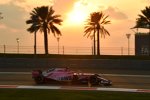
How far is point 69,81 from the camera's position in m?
32.5

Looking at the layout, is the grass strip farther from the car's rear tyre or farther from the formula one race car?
the car's rear tyre

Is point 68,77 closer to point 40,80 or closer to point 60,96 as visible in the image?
point 40,80

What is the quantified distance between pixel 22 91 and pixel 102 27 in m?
61.8

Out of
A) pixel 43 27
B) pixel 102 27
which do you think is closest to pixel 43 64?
pixel 43 27

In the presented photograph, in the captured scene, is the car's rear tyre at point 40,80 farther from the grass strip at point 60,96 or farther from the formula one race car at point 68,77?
the grass strip at point 60,96

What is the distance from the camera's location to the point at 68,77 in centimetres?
3247

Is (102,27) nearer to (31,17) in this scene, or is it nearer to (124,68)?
(31,17)

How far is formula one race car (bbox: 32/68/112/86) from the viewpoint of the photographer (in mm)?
31969

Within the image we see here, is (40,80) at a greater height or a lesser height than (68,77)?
lesser

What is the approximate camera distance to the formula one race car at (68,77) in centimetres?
3197

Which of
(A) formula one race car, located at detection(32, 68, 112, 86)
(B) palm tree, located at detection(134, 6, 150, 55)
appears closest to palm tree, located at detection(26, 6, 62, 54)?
(B) palm tree, located at detection(134, 6, 150, 55)

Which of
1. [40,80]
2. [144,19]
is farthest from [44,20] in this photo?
[40,80]

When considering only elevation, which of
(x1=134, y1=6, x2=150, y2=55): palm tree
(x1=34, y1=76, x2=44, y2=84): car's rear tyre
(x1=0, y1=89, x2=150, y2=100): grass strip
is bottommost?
(x1=0, y1=89, x2=150, y2=100): grass strip

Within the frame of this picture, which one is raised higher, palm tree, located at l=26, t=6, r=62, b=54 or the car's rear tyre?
palm tree, located at l=26, t=6, r=62, b=54
